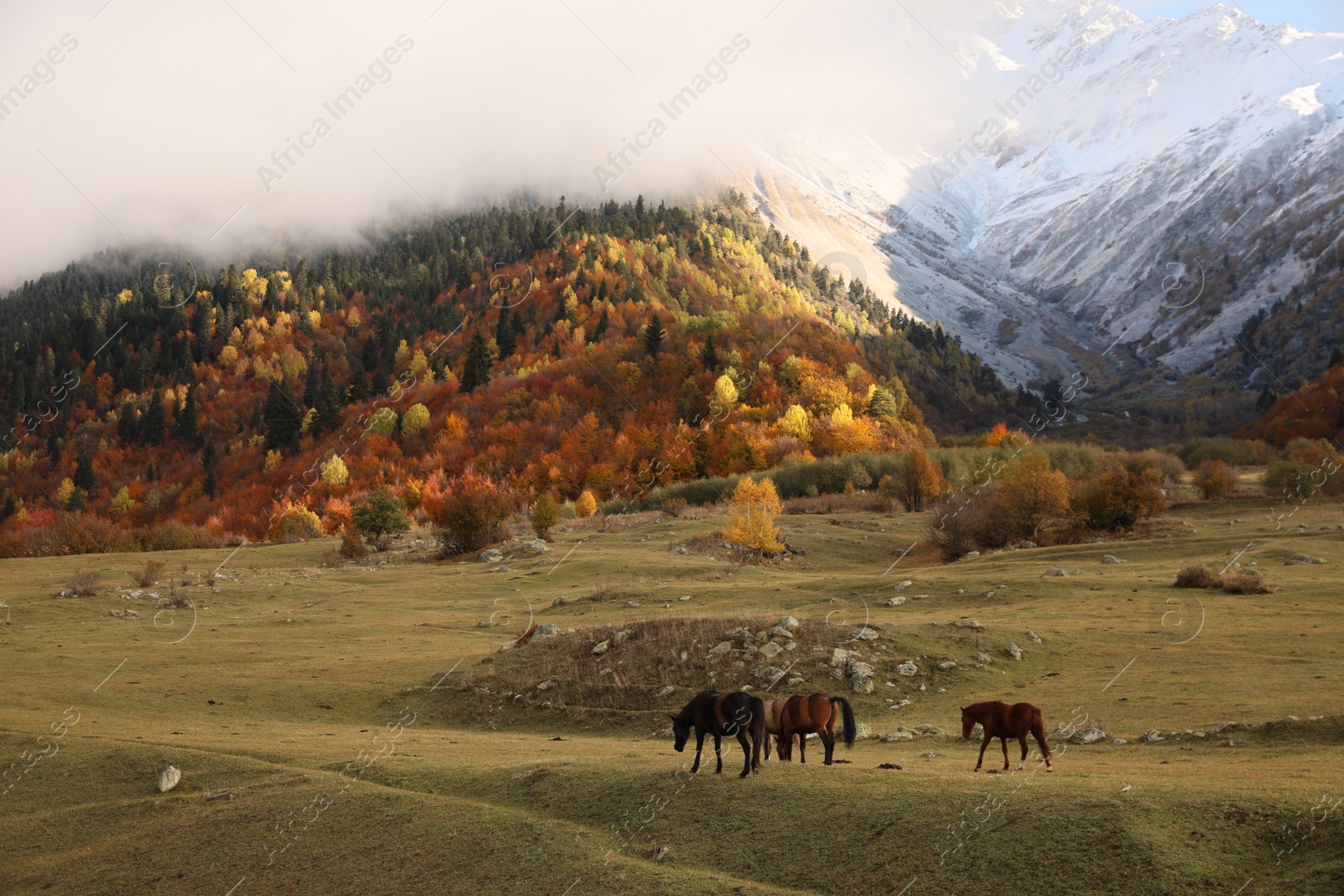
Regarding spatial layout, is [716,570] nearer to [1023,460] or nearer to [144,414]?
[1023,460]

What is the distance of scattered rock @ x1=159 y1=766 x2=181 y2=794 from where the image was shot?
13.4m

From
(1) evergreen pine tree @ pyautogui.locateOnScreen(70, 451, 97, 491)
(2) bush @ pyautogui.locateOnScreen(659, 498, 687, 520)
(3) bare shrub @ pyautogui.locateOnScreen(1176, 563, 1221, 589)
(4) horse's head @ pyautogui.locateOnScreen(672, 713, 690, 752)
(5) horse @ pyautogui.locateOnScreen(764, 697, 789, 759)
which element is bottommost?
(2) bush @ pyautogui.locateOnScreen(659, 498, 687, 520)

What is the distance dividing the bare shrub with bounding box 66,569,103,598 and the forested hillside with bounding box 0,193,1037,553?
71.4ft

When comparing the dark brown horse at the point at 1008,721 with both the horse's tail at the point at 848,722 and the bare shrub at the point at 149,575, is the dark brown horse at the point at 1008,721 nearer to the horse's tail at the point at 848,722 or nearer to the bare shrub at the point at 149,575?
the horse's tail at the point at 848,722

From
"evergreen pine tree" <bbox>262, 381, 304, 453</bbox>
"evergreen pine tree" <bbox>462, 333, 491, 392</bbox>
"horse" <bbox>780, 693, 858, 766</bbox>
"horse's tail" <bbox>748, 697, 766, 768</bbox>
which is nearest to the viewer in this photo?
"horse's tail" <bbox>748, 697, 766, 768</bbox>

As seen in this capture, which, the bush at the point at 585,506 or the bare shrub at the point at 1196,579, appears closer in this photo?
the bare shrub at the point at 1196,579

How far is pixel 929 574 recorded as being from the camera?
131 ft

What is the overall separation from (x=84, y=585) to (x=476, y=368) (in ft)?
370

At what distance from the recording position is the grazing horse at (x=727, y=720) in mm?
11297

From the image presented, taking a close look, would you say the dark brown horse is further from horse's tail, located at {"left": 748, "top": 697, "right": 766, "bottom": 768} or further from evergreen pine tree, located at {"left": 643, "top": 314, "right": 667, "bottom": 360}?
evergreen pine tree, located at {"left": 643, "top": 314, "right": 667, "bottom": 360}

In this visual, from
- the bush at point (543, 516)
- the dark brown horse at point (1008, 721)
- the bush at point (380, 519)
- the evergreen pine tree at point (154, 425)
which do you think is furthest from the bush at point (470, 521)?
the evergreen pine tree at point (154, 425)

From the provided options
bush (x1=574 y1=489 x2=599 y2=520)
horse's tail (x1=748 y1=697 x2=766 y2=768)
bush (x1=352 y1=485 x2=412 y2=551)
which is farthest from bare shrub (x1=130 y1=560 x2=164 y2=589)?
bush (x1=574 y1=489 x2=599 y2=520)

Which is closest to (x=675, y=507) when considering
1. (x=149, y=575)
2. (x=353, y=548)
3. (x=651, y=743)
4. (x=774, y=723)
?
(x=353, y=548)

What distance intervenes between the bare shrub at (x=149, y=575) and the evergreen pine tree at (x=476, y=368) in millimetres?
104149
